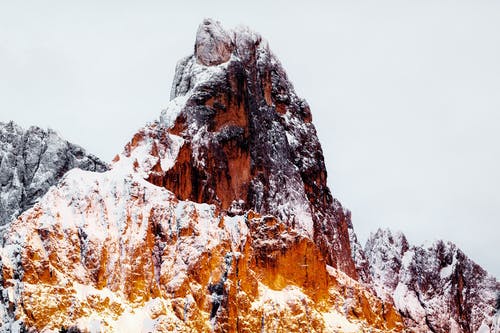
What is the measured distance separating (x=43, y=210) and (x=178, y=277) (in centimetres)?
2094

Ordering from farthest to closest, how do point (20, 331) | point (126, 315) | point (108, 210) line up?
point (108, 210)
point (126, 315)
point (20, 331)

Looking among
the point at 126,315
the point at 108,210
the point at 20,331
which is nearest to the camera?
the point at 20,331

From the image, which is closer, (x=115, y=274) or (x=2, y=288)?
(x=2, y=288)

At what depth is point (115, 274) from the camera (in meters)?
192

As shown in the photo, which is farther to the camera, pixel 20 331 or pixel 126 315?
pixel 126 315

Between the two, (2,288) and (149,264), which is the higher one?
(149,264)

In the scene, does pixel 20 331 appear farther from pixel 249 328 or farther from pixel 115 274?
pixel 249 328

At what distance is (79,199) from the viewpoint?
198 meters

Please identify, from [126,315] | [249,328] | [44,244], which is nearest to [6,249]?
[44,244]

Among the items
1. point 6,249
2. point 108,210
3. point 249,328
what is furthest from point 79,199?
point 249,328

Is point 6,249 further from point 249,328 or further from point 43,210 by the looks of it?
point 249,328

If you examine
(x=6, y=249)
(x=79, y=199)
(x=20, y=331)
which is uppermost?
(x=79, y=199)

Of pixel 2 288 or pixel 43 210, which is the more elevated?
pixel 43 210

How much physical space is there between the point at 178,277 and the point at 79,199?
17.8 meters
